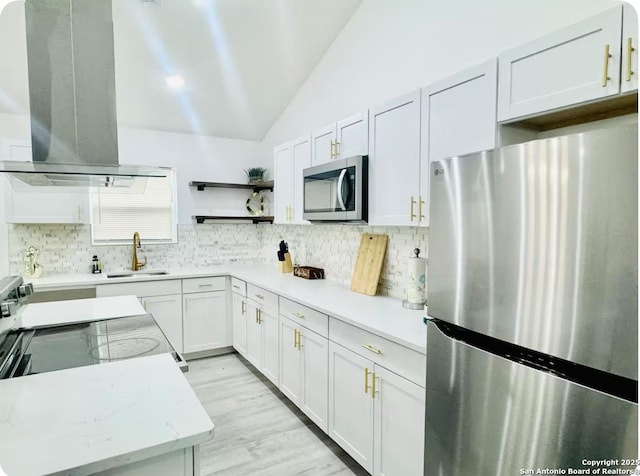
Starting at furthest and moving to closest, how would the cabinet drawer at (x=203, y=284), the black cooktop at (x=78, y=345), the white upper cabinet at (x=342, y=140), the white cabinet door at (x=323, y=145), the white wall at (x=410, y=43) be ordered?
→ the cabinet drawer at (x=203, y=284) → the white cabinet door at (x=323, y=145) → the white upper cabinet at (x=342, y=140) → the white wall at (x=410, y=43) → the black cooktop at (x=78, y=345)

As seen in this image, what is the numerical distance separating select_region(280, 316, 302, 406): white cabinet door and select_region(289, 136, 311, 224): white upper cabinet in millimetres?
944

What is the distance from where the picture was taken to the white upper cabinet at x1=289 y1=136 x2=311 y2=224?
3.13m

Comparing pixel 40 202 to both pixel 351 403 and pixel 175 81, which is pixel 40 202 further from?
pixel 351 403

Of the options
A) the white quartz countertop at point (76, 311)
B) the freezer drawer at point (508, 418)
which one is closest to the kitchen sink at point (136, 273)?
the white quartz countertop at point (76, 311)

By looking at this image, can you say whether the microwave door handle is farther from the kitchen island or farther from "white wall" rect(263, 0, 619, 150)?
the kitchen island

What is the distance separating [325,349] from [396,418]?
26.6 inches

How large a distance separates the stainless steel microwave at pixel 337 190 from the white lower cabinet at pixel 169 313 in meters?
1.72

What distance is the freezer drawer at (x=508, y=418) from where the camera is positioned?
91cm

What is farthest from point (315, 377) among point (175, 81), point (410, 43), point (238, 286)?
point (175, 81)

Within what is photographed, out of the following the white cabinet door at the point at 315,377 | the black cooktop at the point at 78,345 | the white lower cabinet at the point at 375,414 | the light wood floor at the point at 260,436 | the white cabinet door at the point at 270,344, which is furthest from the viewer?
the white cabinet door at the point at 270,344

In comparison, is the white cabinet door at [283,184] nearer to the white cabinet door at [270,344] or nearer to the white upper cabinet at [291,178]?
the white upper cabinet at [291,178]

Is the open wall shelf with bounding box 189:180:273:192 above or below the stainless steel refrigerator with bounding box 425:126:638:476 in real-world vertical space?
above

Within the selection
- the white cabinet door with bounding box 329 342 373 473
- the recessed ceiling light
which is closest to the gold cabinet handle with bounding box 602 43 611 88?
the white cabinet door with bounding box 329 342 373 473

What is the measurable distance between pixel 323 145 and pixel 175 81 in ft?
5.43
